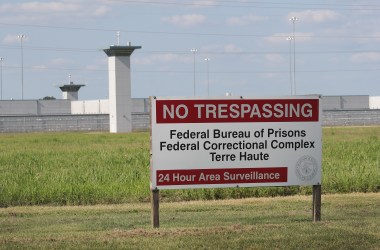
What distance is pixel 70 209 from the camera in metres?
15.9

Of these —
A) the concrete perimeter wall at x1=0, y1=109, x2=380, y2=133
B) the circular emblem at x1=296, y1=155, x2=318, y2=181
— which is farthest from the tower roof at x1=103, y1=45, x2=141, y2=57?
the circular emblem at x1=296, y1=155, x2=318, y2=181

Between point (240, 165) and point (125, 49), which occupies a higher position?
point (125, 49)

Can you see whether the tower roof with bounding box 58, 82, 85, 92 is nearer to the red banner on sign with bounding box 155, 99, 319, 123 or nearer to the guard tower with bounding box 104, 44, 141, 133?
the guard tower with bounding box 104, 44, 141, 133

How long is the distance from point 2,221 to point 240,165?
4.03m

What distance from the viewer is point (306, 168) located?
38.0ft

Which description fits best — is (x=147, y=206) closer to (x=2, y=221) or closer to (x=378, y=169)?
(x=2, y=221)

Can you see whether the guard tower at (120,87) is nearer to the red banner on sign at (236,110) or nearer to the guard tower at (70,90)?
the guard tower at (70,90)

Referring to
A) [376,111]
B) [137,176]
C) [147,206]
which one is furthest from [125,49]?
[147,206]

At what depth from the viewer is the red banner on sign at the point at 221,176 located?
11.1 m

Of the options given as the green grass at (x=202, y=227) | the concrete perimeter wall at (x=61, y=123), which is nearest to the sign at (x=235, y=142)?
the green grass at (x=202, y=227)

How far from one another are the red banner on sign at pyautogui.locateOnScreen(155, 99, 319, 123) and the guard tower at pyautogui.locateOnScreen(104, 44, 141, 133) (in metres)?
73.4

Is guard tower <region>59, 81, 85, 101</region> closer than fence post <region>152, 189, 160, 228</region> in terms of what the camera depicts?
No

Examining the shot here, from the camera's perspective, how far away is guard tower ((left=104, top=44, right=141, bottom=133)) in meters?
84.6

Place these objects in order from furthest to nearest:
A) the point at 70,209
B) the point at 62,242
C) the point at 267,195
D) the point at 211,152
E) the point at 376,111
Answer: the point at 376,111
the point at 267,195
the point at 70,209
the point at 211,152
the point at 62,242
